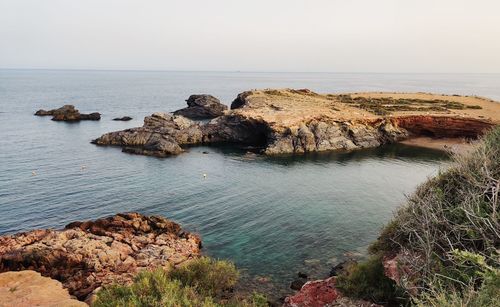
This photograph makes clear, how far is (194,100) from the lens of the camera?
112188 millimetres

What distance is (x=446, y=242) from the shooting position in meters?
15.6

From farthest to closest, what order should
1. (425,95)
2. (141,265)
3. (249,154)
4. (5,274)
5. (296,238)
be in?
(425,95) → (249,154) → (296,238) → (141,265) → (5,274)

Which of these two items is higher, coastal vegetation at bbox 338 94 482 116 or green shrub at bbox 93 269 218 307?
coastal vegetation at bbox 338 94 482 116

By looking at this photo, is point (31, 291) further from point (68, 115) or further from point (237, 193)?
point (68, 115)

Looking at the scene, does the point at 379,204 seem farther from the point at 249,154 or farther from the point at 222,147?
the point at 222,147

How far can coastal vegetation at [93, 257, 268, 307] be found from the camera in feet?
47.2

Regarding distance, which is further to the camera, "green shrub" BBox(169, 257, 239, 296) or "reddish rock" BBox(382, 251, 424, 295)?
"green shrub" BBox(169, 257, 239, 296)

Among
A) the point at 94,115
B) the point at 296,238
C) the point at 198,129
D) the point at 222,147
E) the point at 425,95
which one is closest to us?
the point at 296,238

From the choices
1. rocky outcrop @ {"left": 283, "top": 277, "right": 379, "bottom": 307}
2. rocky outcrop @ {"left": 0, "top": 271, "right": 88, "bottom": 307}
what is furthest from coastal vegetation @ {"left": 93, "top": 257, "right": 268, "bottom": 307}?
rocky outcrop @ {"left": 0, "top": 271, "right": 88, "bottom": 307}

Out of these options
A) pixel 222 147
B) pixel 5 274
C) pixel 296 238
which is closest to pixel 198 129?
pixel 222 147

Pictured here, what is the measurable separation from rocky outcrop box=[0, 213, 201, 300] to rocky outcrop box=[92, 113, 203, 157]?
98.7ft

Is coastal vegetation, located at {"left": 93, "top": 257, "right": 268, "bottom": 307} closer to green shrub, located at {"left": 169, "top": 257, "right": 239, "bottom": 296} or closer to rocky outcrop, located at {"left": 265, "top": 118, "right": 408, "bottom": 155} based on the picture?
green shrub, located at {"left": 169, "top": 257, "right": 239, "bottom": 296}

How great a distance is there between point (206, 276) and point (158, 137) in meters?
48.8

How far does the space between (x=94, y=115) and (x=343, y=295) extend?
3814 inches
